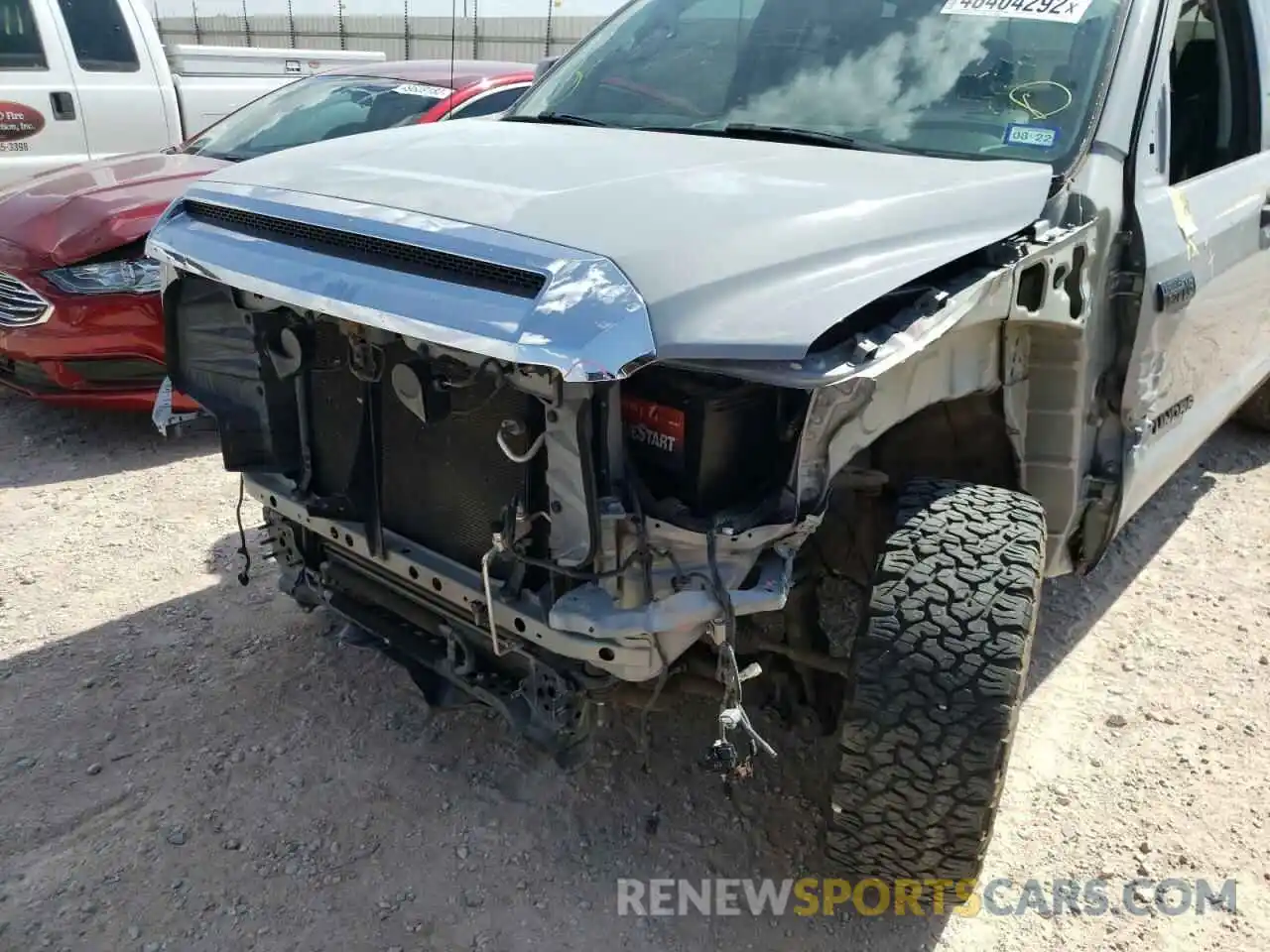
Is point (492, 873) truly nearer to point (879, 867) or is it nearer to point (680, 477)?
point (879, 867)

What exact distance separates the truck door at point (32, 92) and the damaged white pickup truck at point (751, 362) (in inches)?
200

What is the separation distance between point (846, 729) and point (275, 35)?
1921 cm

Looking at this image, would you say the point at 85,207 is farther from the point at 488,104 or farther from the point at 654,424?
the point at 654,424

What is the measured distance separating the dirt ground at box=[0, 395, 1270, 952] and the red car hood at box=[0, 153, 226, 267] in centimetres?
160

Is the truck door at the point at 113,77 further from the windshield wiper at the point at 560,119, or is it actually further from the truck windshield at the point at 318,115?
the windshield wiper at the point at 560,119

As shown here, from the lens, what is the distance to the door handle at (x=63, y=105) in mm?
7070

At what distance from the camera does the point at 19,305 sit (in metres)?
5.00

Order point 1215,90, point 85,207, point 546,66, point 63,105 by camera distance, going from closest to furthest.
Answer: point 1215,90 < point 546,66 < point 85,207 < point 63,105

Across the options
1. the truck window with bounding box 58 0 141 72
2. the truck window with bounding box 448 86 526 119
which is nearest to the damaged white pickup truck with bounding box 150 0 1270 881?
the truck window with bounding box 448 86 526 119

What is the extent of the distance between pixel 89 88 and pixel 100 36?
384mm

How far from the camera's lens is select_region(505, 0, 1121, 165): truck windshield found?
2.85 metres

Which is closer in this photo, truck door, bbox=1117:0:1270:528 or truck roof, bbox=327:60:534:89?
truck door, bbox=1117:0:1270:528

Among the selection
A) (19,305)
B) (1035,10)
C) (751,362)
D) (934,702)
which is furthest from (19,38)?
(934,702)

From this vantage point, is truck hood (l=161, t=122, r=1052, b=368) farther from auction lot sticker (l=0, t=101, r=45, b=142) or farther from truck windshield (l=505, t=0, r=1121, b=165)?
auction lot sticker (l=0, t=101, r=45, b=142)
